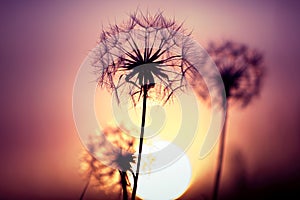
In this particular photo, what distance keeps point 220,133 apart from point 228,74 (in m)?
Result: 1.63

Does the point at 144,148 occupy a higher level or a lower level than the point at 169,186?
higher

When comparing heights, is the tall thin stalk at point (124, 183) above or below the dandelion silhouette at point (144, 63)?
below

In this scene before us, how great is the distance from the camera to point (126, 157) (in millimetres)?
10203

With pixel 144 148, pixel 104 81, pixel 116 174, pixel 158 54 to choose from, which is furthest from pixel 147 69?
pixel 116 174

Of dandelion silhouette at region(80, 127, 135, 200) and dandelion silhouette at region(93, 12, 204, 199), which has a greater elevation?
dandelion silhouette at region(93, 12, 204, 199)

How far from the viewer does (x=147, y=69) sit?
10.0 metres

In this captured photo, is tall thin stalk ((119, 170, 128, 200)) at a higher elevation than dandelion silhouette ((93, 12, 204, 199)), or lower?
lower

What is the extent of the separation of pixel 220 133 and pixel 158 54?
2.57 metres

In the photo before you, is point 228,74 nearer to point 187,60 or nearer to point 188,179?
point 187,60

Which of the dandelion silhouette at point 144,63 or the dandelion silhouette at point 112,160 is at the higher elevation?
the dandelion silhouette at point 144,63

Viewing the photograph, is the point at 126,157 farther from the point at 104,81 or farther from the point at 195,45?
the point at 195,45

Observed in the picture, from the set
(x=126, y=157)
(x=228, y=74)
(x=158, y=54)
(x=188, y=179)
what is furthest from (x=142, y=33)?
(x=188, y=179)

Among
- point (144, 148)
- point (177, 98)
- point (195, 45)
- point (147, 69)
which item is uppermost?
point (195, 45)

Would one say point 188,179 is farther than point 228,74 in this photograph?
No
